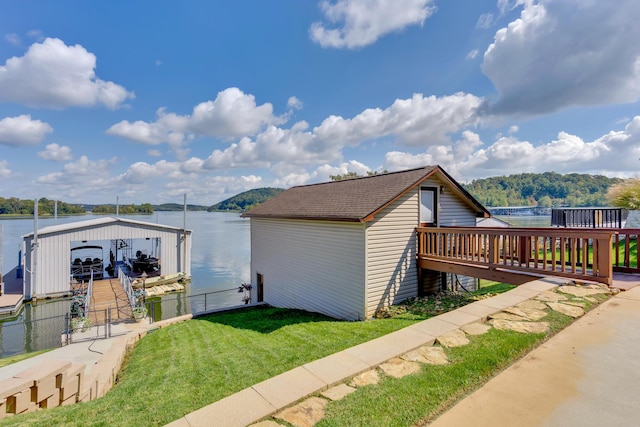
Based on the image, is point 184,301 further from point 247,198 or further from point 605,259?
point 247,198

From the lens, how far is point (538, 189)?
7619 cm

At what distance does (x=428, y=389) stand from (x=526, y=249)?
5.55 m

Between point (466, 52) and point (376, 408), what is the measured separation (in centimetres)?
1390

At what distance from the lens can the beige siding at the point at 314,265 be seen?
838cm

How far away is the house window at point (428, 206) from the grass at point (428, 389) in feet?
21.4

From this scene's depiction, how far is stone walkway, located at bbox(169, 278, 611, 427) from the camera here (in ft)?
6.93

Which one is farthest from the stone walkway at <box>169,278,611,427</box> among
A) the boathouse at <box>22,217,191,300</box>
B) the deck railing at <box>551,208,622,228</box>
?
the boathouse at <box>22,217,191,300</box>

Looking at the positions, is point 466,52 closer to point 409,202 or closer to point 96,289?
point 409,202

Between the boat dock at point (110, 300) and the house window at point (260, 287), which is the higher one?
the house window at point (260, 287)

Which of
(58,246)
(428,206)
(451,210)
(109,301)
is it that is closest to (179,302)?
(109,301)

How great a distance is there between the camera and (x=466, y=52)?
11.9 m

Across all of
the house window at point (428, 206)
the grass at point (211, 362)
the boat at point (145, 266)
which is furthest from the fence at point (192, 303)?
the house window at point (428, 206)

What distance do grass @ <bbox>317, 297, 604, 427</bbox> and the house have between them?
4.91 meters

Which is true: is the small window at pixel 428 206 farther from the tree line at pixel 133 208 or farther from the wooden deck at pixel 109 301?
the tree line at pixel 133 208
